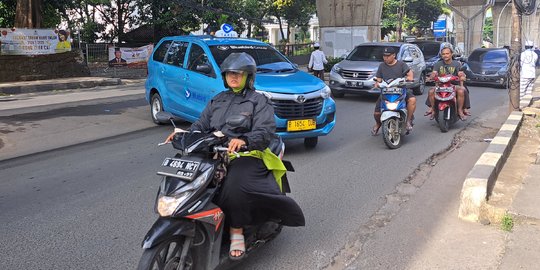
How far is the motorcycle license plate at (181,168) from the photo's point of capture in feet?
9.59

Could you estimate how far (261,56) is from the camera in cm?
834

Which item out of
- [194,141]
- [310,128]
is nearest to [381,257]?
[194,141]

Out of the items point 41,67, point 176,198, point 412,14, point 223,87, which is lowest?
point 176,198

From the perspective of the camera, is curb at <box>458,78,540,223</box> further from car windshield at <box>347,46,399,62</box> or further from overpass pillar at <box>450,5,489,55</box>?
overpass pillar at <box>450,5,489,55</box>

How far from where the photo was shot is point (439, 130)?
9.52m

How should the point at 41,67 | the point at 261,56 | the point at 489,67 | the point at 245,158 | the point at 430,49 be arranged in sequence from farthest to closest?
the point at 430,49
the point at 41,67
the point at 489,67
the point at 261,56
the point at 245,158

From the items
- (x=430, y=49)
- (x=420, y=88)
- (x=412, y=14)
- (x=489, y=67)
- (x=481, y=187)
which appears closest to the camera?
(x=481, y=187)

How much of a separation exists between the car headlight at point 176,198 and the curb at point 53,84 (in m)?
15.8

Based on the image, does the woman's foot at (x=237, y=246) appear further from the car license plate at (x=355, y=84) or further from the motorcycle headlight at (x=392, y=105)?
the car license plate at (x=355, y=84)

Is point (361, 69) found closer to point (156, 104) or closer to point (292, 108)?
point (156, 104)

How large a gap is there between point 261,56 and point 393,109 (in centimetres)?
238

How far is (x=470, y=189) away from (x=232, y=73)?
8.86ft

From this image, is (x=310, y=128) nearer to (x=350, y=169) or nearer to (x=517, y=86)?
(x=350, y=169)

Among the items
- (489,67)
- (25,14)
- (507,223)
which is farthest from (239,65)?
(25,14)
